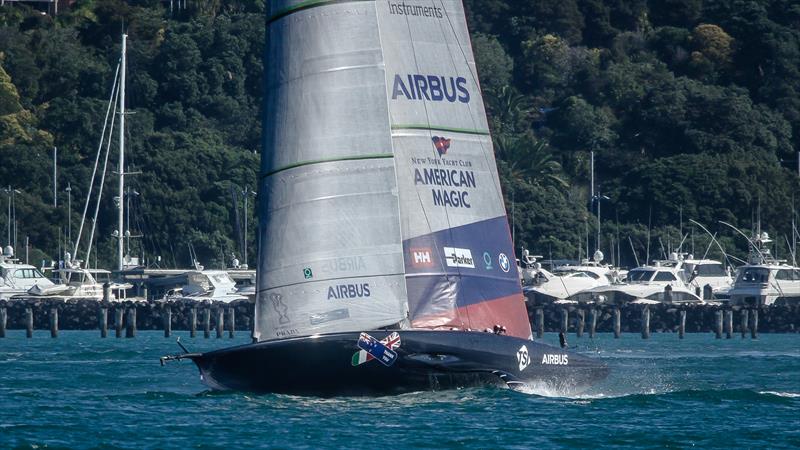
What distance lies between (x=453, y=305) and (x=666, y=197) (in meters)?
58.9

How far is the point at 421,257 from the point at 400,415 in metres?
3.61

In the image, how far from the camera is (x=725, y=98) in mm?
99062

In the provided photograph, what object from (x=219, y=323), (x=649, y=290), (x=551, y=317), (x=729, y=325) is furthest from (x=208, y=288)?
(x=729, y=325)

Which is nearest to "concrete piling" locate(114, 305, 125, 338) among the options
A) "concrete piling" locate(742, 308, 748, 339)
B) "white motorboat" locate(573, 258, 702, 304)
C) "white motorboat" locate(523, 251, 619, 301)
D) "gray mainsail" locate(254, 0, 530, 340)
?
"white motorboat" locate(523, 251, 619, 301)

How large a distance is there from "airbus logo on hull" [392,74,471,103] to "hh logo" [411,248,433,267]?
2657 mm

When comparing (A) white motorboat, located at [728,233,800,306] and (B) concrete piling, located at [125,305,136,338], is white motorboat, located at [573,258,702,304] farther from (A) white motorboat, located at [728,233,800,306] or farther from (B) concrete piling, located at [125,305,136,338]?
(B) concrete piling, located at [125,305,136,338]

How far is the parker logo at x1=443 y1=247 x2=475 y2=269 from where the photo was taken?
31.8 meters

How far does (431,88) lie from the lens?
105 ft

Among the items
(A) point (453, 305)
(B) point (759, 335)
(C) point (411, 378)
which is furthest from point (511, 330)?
(B) point (759, 335)

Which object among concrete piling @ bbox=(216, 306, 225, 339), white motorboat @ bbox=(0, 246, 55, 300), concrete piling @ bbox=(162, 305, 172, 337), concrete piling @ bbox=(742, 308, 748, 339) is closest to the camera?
concrete piling @ bbox=(162, 305, 172, 337)

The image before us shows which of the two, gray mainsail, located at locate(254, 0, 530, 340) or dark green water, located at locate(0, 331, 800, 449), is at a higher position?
gray mainsail, located at locate(254, 0, 530, 340)

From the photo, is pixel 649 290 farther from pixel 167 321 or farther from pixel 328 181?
pixel 328 181

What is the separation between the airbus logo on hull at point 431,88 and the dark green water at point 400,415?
5.28 m

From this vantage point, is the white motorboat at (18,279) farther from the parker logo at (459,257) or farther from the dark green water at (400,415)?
the parker logo at (459,257)
